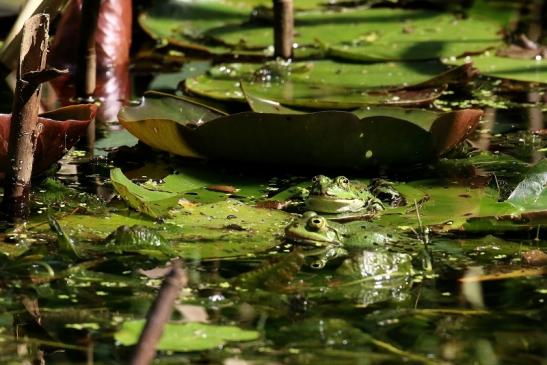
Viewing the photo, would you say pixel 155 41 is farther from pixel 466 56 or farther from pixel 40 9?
pixel 40 9

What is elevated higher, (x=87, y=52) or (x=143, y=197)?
(x=87, y=52)

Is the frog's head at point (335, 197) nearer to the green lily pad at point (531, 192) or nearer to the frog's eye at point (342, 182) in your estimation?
the frog's eye at point (342, 182)

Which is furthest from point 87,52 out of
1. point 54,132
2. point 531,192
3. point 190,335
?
point 190,335

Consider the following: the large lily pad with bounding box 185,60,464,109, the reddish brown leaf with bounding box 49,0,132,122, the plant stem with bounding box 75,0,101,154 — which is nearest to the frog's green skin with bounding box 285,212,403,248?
the large lily pad with bounding box 185,60,464,109

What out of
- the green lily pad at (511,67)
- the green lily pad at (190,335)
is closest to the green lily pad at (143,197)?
the green lily pad at (190,335)

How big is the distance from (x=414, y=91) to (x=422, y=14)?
1467 mm

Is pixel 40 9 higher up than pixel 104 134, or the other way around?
pixel 40 9

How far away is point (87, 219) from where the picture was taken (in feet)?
8.14

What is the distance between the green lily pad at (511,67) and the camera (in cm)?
391

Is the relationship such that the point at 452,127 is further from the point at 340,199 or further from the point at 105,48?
the point at 105,48

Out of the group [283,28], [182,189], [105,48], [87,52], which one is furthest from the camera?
[105,48]

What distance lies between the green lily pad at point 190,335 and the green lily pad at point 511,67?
2245mm

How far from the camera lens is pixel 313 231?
2.36m

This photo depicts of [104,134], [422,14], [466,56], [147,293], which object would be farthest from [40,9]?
[422,14]
